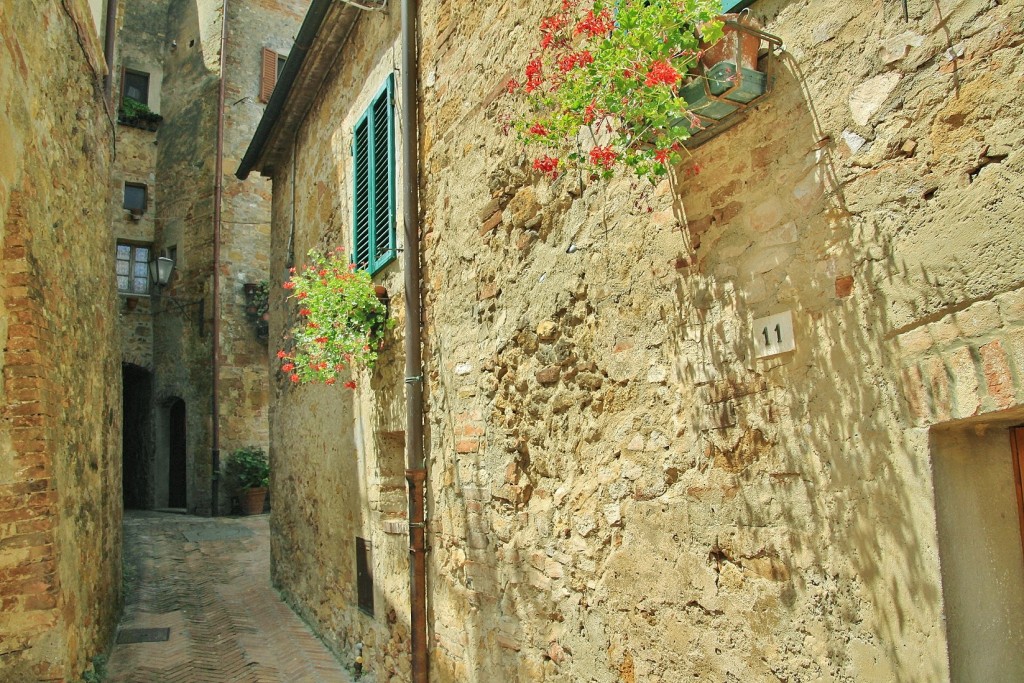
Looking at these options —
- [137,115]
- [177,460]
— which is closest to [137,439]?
[177,460]

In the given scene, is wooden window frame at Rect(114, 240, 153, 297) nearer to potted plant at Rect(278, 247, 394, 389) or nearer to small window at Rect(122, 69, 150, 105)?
small window at Rect(122, 69, 150, 105)

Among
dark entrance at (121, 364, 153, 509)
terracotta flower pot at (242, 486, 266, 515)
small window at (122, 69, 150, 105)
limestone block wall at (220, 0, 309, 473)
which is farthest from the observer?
small window at (122, 69, 150, 105)

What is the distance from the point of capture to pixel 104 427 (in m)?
7.07

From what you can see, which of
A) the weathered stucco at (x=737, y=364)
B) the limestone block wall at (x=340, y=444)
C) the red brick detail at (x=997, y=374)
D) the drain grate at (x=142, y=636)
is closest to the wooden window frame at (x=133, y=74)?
the limestone block wall at (x=340, y=444)

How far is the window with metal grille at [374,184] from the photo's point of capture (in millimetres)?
5688

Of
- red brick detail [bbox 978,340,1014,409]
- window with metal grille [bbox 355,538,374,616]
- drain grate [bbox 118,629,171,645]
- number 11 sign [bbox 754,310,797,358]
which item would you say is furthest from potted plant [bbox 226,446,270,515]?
red brick detail [bbox 978,340,1014,409]

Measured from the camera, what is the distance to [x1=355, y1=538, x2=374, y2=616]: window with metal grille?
6.02m

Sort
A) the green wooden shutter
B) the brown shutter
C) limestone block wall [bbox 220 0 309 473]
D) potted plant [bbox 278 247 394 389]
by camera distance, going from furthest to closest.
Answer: the brown shutter, limestone block wall [bbox 220 0 309 473], the green wooden shutter, potted plant [bbox 278 247 394 389]

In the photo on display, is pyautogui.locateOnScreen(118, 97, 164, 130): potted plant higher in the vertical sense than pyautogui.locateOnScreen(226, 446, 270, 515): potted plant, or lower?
higher

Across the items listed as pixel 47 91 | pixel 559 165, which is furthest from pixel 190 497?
pixel 559 165

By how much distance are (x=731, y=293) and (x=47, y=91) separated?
4972mm

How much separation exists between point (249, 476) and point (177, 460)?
2555 mm

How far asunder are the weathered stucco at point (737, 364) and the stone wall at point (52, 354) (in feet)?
7.52

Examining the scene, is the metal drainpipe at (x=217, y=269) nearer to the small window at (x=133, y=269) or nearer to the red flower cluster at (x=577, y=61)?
the small window at (x=133, y=269)
